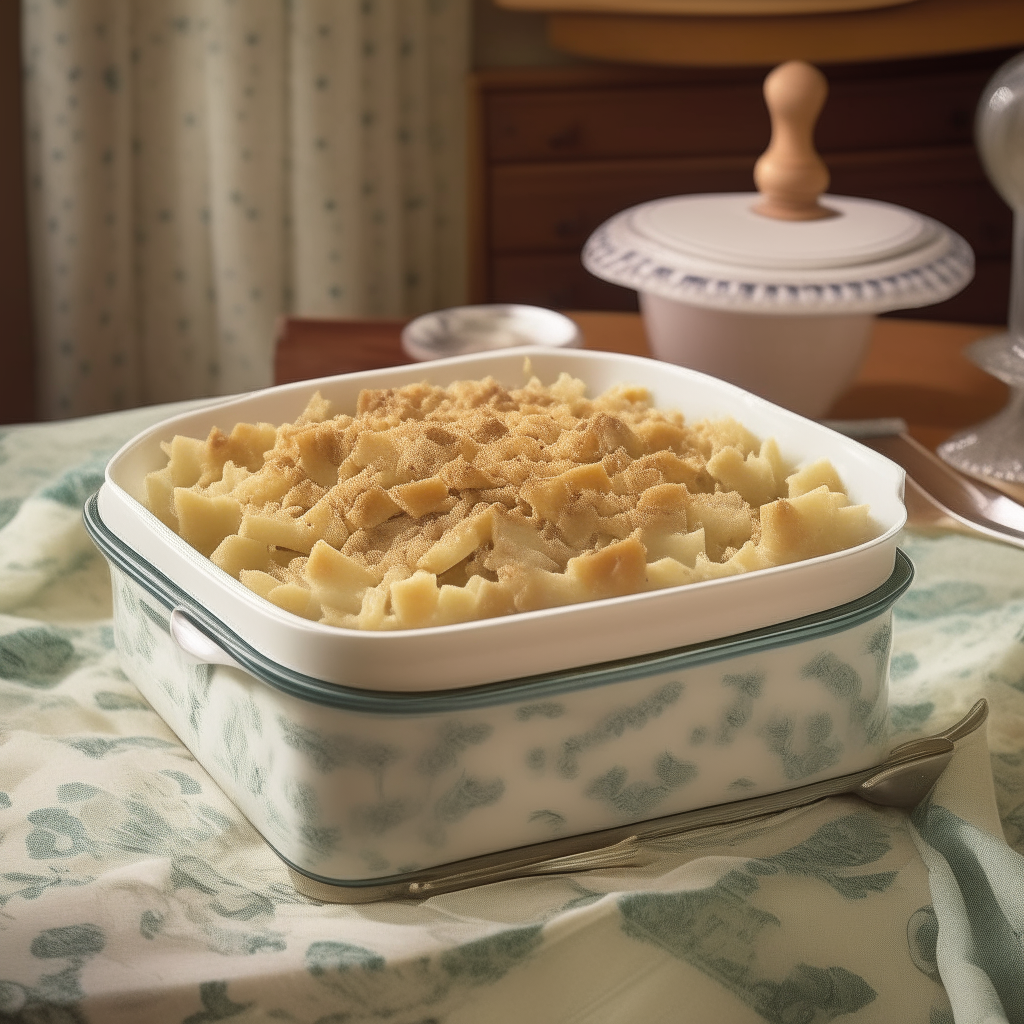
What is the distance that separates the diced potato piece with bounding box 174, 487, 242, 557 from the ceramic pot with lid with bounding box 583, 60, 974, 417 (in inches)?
22.6

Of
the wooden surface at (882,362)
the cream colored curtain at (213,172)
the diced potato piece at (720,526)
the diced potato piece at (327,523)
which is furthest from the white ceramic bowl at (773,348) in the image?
the cream colored curtain at (213,172)

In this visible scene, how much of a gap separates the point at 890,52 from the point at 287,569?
238 cm

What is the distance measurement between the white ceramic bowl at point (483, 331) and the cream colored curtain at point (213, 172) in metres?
1.31

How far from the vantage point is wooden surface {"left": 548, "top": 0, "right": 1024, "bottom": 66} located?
2.67m

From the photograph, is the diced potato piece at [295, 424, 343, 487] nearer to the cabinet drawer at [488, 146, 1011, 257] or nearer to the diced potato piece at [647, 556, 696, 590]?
the diced potato piece at [647, 556, 696, 590]

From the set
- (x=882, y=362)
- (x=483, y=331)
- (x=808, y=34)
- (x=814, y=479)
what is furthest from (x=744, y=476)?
(x=808, y=34)

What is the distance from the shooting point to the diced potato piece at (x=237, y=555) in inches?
28.3

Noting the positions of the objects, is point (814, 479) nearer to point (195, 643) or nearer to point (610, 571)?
point (610, 571)

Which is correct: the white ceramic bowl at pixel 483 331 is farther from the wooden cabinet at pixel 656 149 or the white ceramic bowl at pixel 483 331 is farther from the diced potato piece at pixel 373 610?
the wooden cabinet at pixel 656 149

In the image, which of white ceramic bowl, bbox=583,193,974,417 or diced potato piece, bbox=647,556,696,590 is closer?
diced potato piece, bbox=647,556,696,590

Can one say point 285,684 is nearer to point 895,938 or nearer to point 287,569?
point 287,569

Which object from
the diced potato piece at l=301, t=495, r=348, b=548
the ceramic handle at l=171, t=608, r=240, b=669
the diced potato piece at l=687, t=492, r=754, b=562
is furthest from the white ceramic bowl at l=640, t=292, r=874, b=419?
the ceramic handle at l=171, t=608, r=240, b=669

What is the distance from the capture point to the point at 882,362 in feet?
4.98

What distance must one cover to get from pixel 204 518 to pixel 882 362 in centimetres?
99
